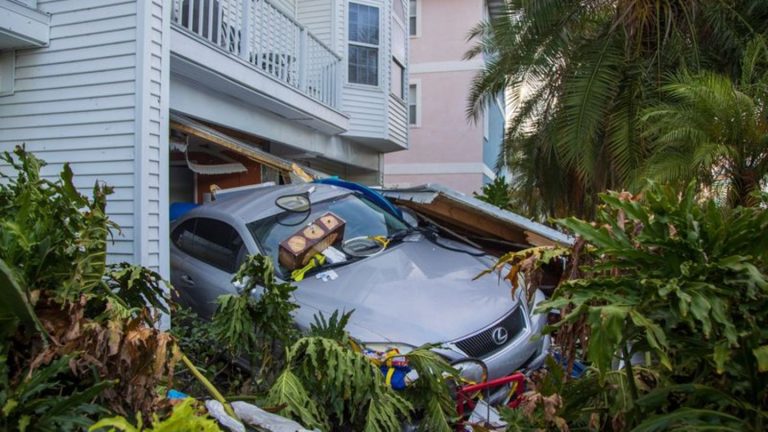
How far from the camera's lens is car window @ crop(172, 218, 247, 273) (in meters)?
5.31

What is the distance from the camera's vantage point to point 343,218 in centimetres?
571

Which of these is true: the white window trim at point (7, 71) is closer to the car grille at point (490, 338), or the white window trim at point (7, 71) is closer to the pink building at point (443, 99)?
the car grille at point (490, 338)

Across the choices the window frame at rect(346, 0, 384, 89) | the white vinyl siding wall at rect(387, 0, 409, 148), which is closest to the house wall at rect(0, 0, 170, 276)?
the window frame at rect(346, 0, 384, 89)

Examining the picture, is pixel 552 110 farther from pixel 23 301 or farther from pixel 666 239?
pixel 23 301

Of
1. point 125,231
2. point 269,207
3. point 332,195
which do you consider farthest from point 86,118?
point 332,195

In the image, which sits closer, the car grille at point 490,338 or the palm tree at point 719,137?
the car grille at point 490,338

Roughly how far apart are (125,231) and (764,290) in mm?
4878

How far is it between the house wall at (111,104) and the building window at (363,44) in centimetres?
631

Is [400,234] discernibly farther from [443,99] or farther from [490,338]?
[443,99]

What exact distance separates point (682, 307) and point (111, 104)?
4.97 meters

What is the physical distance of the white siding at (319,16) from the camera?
1112 cm

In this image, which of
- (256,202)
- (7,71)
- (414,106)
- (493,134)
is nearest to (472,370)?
(256,202)

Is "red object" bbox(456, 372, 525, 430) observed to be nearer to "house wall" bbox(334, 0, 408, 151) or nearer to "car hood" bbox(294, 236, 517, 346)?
"car hood" bbox(294, 236, 517, 346)

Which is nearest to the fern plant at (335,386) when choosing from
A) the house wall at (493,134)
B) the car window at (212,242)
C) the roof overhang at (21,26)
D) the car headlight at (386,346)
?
the car headlight at (386,346)
